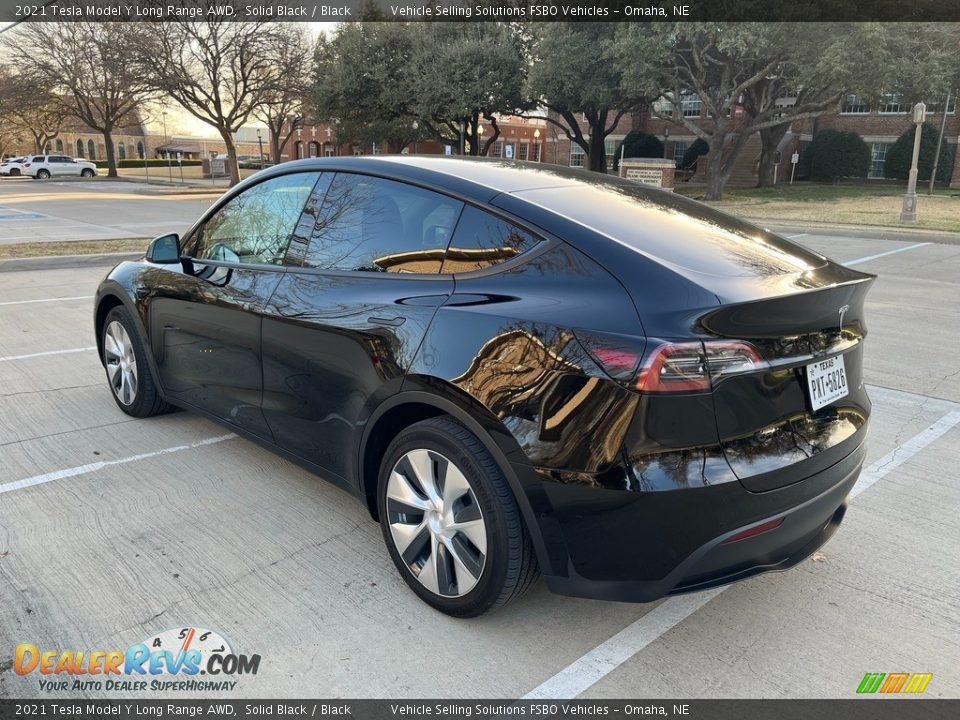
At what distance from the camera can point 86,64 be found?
142 ft

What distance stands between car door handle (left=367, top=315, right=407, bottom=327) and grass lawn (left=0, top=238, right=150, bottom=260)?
11073mm

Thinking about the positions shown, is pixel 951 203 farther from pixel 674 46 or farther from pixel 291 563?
pixel 291 563

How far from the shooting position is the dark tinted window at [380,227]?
9.41 feet

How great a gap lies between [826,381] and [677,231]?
2.54ft

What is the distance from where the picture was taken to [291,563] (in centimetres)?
314

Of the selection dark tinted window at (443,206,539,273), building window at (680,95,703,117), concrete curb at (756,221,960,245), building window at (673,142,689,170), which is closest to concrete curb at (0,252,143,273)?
dark tinted window at (443,206,539,273)

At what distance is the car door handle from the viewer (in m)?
2.77

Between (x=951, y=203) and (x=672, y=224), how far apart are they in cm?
2968

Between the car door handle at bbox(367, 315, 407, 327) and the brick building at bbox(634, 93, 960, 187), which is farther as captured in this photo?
the brick building at bbox(634, 93, 960, 187)

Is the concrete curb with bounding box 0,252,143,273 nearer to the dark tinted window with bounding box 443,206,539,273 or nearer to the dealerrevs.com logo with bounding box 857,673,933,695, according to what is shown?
the dark tinted window with bounding box 443,206,539,273

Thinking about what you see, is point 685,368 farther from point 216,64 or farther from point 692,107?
point 692,107

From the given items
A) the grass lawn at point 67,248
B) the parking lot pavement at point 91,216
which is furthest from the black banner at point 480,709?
the parking lot pavement at point 91,216

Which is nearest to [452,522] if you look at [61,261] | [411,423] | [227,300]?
[411,423]

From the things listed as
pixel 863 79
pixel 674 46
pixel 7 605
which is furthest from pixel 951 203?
pixel 7 605
